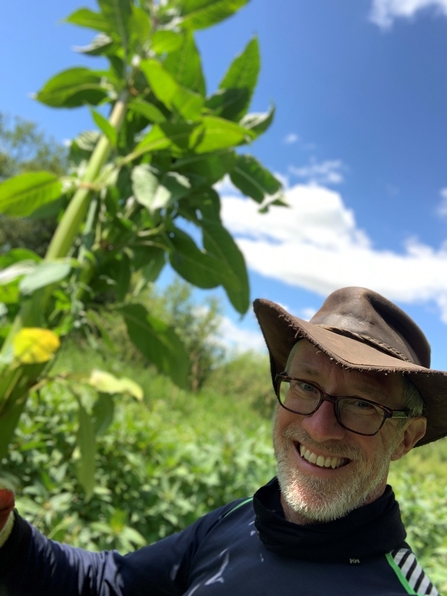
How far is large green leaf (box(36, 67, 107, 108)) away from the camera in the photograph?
5.15 ft

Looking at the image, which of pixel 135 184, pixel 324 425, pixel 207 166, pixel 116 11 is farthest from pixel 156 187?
pixel 324 425

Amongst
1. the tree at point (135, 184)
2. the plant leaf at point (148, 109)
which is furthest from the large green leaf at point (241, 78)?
the plant leaf at point (148, 109)

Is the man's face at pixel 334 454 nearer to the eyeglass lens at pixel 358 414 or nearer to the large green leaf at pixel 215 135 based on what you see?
the eyeglass lens at pixel 358 414

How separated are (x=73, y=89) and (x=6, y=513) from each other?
1277mm

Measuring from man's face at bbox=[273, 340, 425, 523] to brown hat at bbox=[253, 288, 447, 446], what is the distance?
7cm

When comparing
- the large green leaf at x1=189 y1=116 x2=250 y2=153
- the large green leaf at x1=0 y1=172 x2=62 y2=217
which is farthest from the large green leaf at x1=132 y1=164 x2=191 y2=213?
the large green leaf at x1=0 y1=172 x2=62 y2=217

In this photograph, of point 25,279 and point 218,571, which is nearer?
point 218,571

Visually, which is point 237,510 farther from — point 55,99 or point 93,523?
point 55,99

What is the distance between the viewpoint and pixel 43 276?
1255mm

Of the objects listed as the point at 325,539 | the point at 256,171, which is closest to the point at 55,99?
the point at 256,171

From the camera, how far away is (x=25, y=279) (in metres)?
1.25

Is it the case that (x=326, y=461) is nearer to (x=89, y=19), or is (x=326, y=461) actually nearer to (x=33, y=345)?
(x=33, y=345)

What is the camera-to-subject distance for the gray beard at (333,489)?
106 centimetres

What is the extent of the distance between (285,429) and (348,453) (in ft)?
0.62
